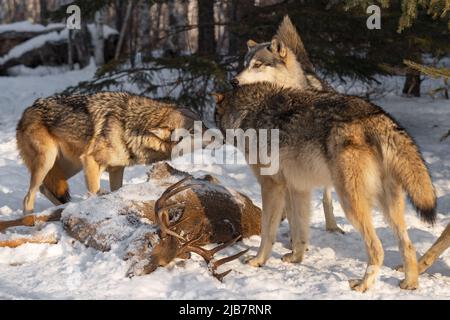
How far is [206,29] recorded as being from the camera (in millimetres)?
13703

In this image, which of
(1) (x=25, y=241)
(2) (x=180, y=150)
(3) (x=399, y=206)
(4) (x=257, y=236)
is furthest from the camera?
(2) (x=180, y=150)

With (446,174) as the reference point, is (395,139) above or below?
above

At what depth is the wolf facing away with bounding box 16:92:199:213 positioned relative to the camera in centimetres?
653

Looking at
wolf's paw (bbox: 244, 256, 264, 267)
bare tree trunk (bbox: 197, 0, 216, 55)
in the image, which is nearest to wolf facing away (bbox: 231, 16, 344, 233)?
wolf's paw (bbox: 244, 256, 264, 267)

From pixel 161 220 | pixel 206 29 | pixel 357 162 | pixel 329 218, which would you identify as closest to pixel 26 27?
pixel 206 29

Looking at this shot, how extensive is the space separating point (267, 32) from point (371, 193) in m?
7.01

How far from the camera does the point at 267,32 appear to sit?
11.0m

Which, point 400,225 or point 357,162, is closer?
point 357,162

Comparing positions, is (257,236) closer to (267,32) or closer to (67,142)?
(67,142)

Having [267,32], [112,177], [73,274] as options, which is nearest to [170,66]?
[267,32]

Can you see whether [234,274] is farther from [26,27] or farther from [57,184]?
[26,27]

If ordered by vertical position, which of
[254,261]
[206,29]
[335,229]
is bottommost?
[335,229]

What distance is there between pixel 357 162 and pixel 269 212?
1.12 m

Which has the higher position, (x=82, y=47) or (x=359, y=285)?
(x=82, y=47)
